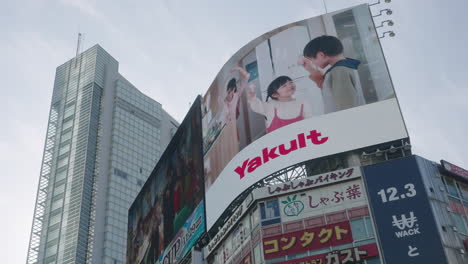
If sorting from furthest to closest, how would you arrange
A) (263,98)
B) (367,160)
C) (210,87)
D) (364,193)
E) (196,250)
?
(210,87), (263,98), (196,250), (367,160), (364,193)

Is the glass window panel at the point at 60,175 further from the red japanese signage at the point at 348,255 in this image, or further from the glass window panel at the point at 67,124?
the red japanese signage at the point at 348,255

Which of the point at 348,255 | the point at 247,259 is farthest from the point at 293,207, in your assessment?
the point at 348,255

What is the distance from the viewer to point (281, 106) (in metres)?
45.7

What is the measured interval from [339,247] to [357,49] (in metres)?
15.9

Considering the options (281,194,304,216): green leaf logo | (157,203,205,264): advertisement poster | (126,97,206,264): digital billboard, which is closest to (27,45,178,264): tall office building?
(126,97,206,264): digital billboard

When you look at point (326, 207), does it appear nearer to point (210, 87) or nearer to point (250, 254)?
point (250, 254)

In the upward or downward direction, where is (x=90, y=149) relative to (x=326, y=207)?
upward

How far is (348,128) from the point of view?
4162 centimetres

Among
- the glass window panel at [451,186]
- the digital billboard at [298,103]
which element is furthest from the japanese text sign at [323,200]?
the glass window panel at [451,186]

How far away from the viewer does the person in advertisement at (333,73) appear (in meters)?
43.2

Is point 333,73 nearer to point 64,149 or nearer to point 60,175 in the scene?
point 60,175

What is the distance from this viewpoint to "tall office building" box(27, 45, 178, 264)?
94.9 meters

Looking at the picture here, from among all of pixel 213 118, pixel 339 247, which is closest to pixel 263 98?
pixel 213 118

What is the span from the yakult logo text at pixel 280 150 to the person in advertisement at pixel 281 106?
74.9 inches
